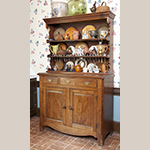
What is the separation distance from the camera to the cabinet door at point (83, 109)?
105 inches

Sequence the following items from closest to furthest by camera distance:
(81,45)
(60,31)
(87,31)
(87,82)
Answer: (87,82) < (87,31) < (81,45) < (60,31)

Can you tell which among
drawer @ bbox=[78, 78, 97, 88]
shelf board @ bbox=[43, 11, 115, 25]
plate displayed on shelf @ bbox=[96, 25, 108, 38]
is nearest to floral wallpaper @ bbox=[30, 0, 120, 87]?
shelf board @ bbox=[43, 11, 115, 25]

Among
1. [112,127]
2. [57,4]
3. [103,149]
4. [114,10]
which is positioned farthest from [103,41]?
[103,149]

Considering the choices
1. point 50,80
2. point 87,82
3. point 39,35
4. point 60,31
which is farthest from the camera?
point 39,35

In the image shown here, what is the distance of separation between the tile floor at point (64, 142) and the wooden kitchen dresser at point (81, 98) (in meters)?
0.10

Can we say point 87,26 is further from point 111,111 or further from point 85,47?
point 111,111

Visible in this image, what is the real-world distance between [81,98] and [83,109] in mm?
173

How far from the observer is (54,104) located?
9.90ft

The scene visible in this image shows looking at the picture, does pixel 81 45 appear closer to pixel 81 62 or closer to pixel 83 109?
pixel 81 62

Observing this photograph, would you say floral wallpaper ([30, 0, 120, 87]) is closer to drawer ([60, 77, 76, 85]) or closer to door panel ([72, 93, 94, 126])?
drawer ([60, 77, 76, 85])

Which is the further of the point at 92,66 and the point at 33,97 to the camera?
the point at 33,97

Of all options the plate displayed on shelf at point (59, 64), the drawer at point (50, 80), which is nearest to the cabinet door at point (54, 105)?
the drawer at point (50, 80)

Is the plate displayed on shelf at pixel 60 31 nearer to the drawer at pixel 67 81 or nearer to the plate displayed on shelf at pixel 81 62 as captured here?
the plate displayed on shelf at pixel 81 62

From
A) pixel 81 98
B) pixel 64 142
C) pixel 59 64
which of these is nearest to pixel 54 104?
pixel 81 98
